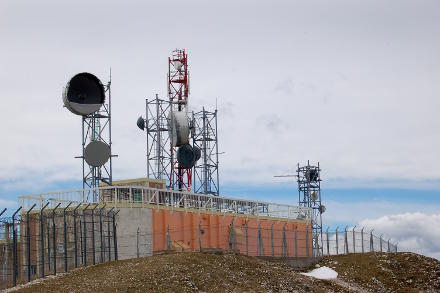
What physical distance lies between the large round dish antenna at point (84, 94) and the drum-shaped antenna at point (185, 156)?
12.6 metres

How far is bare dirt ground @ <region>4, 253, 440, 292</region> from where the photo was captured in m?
40.8

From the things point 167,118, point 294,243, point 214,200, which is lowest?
point 294,243

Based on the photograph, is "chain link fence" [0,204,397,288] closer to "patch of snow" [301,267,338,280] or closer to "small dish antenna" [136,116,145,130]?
"patch of snow" [301,267,338,280]

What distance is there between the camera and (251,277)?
149 feet

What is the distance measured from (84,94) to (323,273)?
942 inches

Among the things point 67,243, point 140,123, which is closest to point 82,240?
point 67,243

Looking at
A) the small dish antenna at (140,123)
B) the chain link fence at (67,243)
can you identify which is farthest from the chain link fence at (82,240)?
the small dish antenna at (140,123)

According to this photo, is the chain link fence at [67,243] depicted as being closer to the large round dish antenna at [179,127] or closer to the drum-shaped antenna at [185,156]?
the large round dish antenna at [179,127]

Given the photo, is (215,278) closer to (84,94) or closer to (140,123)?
(84,94)

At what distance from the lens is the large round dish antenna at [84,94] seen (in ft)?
205

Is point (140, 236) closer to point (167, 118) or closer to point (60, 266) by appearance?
point (60, 266)

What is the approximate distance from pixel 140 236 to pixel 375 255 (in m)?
18.8

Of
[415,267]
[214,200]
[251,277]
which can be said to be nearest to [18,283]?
[251,277]

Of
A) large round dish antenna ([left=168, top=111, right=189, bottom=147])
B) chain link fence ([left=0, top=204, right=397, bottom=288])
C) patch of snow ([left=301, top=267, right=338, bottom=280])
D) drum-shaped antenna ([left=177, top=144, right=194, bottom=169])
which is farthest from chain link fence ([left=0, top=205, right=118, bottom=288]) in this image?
drum-shaped antenna ([left=177, top=144, right=194, bottom=169])
